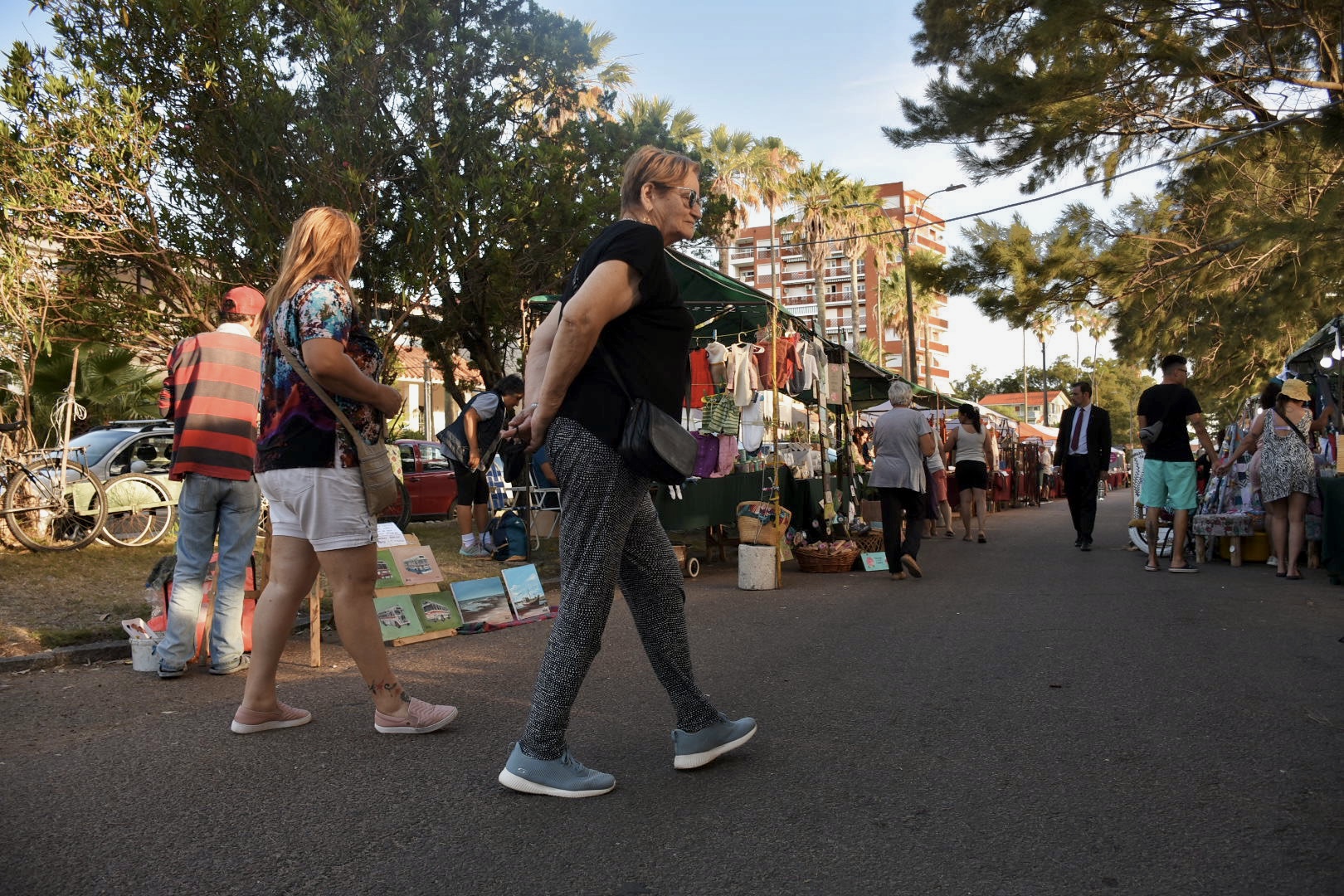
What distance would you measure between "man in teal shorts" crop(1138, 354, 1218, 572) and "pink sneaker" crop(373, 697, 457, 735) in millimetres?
7885

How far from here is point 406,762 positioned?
3.60m

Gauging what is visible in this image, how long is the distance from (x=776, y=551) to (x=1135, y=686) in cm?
442

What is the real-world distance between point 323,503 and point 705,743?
5.20 feet

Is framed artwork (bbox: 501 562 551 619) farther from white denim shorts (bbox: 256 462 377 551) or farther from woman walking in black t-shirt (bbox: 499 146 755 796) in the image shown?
woman walking in black t-shirt (bbox: 499 146 755 796)

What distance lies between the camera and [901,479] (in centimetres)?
928

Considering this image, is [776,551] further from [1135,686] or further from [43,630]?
[43,630]

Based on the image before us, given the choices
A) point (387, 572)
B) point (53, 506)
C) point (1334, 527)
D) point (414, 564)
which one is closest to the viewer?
point (387, 572)

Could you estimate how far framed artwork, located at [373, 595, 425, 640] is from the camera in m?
6.06

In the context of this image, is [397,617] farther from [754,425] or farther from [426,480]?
[426,480]

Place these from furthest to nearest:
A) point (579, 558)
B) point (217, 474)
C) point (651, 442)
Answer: point (217, 474)
point (579, 558)
point (651, 442)

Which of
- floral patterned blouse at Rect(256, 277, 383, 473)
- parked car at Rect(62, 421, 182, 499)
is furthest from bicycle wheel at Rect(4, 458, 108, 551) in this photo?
floral patterned blouse at Rect(256, 277, 383, 473)

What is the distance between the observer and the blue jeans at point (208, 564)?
504 centimetres

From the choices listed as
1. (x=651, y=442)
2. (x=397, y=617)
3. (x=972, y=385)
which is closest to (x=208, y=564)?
(x=397, y=617)

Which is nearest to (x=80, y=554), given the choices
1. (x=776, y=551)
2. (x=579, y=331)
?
A: (x=776, y=551)
